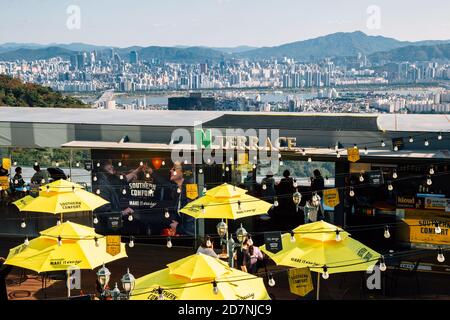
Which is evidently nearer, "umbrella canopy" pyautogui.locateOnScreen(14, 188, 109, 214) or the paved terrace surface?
the paved terrace surface

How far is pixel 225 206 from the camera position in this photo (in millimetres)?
12570

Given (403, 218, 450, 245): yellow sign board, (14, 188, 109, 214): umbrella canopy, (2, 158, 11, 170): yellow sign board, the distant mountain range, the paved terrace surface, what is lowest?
the paved terrace surface

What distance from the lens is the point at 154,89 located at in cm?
13738

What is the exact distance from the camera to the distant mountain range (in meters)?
132

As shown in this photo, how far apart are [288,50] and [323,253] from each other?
182 metres

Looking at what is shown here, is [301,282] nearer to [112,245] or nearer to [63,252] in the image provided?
[112,245]

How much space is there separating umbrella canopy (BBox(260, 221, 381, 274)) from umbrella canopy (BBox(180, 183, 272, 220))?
7.79 feet

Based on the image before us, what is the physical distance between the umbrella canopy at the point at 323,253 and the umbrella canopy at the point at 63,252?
2.93 metres

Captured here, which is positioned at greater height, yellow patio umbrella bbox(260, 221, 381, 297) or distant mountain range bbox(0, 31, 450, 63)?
distant mountain range bbox(0, 31, 450, 63)

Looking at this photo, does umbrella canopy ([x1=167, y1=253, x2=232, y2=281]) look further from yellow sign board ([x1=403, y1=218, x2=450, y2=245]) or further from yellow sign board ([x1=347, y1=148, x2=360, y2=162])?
yellow sign board ([x1=403, y1=218, x2=450, y2=245])

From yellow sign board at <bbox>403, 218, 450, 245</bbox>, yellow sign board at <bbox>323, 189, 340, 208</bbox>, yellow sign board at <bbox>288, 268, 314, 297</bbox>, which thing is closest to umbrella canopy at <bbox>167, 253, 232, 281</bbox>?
yellow sign board at <bbox>288, 268, 314, 297</bbox>

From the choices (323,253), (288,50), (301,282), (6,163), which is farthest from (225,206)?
(288,50)

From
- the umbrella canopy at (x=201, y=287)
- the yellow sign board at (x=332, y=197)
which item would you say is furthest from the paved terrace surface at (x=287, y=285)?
the umbrella canopy at (x=201, y=287)
